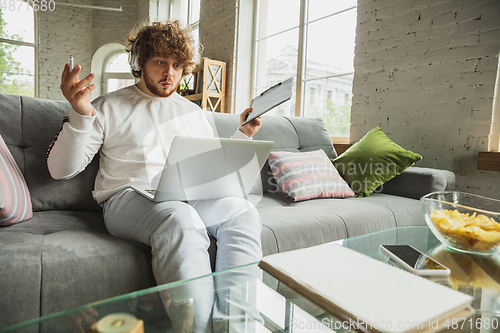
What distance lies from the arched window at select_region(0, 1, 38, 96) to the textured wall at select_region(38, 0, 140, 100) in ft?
0.66

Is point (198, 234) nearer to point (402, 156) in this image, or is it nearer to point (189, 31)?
point (189, 31)

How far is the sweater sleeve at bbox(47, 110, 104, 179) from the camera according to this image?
104cm

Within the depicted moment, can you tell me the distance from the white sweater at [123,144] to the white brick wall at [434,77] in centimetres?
188

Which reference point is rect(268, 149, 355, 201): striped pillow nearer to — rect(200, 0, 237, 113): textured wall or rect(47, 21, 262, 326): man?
rect(47, 21, 262, 326): man

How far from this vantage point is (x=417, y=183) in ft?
6.15

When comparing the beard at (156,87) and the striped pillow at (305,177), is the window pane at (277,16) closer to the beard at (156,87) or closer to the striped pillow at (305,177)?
the striped pillow at (305,177)

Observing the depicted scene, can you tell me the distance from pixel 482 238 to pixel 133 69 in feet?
4.40

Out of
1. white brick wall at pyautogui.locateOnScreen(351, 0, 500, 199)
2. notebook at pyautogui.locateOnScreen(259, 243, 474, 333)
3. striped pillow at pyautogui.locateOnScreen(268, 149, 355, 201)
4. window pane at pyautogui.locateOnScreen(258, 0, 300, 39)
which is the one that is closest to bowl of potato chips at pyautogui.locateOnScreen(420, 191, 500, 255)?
notebook at pyautogui.locateOnScreen(259, 243, 474, 333)

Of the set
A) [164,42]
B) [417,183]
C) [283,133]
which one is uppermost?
[164,42]

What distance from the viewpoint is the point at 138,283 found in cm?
92

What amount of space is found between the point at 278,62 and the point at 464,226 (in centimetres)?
371

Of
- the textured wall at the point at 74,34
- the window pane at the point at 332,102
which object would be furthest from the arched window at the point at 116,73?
the window pane at the point at 332,102

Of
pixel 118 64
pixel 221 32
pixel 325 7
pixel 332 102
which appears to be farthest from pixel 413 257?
pixel 118 64

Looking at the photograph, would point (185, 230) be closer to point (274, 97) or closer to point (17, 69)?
point (274, 97)
